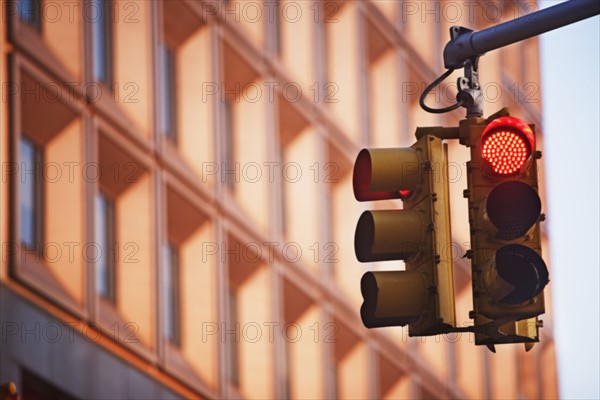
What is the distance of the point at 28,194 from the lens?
1912 cm

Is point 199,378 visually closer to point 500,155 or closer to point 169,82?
point 169,82

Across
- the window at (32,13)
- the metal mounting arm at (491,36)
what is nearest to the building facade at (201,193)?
the window at (32,13)

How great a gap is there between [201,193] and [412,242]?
51.4 feet

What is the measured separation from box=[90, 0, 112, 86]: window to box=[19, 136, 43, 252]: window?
5.63 ft

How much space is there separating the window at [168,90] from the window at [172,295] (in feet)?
5.64

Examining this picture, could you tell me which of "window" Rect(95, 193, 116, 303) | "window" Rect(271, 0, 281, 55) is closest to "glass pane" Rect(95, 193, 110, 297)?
"window" Rect(95, 193, 116, 303)

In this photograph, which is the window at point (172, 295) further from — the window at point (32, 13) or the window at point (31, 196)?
the window at point (32, 13)

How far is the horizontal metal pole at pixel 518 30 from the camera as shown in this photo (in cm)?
663

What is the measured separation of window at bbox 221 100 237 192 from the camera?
2348 cm

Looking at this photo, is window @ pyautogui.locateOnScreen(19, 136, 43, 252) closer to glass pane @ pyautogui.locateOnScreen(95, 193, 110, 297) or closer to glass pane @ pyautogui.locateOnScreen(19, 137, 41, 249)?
glass pane @ pyautogui.locateOnScreen(19, 137, 41, 249)

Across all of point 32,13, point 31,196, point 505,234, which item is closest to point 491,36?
point 505,234

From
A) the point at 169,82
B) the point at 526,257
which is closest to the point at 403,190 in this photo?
Answer: the point at 526,257

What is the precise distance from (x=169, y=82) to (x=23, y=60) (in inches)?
171

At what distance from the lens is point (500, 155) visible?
7.00 m
